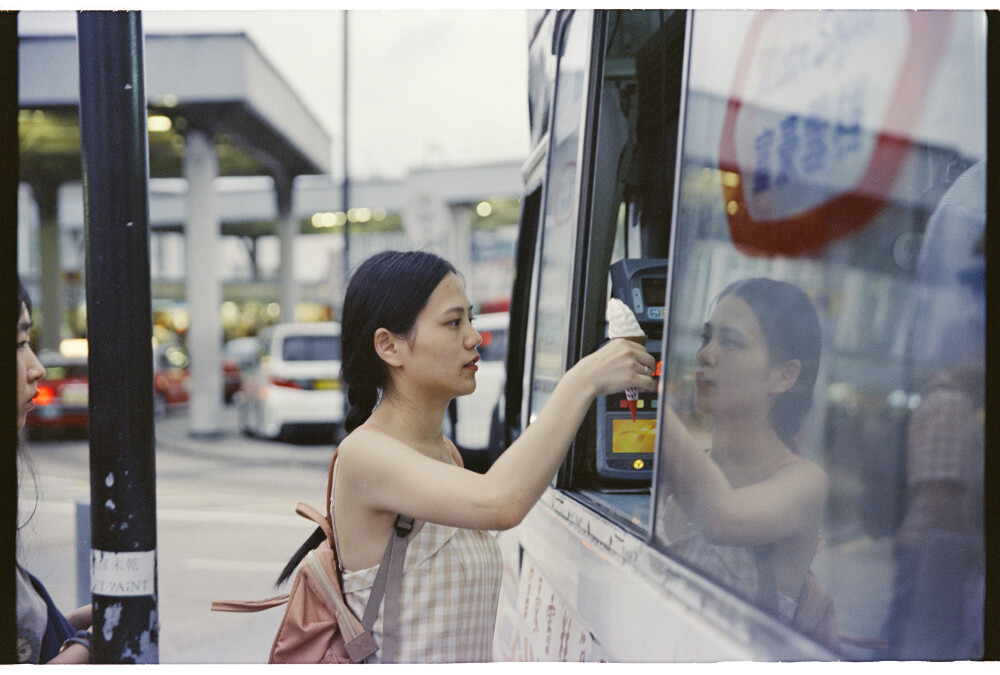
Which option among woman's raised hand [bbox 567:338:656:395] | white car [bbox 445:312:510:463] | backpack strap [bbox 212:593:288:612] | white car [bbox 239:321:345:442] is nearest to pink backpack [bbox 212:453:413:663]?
backpack strap [bbox 212:593:288:612]

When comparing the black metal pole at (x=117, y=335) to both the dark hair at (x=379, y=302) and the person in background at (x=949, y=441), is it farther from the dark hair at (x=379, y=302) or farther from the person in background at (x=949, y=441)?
the person in background at (x=949, y=441)

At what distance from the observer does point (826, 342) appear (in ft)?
5.30

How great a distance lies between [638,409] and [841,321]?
3.52 feet

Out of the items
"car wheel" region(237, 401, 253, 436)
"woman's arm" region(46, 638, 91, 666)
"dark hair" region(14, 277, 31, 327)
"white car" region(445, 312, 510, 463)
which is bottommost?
"car wheel" region(237, 401, 253, 436)

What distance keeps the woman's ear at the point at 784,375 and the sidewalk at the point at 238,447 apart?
8850mm

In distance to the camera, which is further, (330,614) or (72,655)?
(72,655)

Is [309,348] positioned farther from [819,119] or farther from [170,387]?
[819,119]

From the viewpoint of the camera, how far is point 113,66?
191cm

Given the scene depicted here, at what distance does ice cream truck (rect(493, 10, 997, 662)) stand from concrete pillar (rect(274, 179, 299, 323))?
15.4 metres

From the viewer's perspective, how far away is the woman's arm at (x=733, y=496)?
168 cm

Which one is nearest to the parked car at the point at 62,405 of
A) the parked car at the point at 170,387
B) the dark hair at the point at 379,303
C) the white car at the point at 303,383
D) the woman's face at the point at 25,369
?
the white car at the point at 303,383

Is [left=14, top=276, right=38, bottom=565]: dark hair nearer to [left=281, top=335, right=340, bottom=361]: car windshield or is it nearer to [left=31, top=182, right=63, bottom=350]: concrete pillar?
[left=281, top=335, right=340, bottom=361]: car windshield

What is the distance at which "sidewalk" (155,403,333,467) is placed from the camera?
10945mm

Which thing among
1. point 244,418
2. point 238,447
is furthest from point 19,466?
point 244,418
